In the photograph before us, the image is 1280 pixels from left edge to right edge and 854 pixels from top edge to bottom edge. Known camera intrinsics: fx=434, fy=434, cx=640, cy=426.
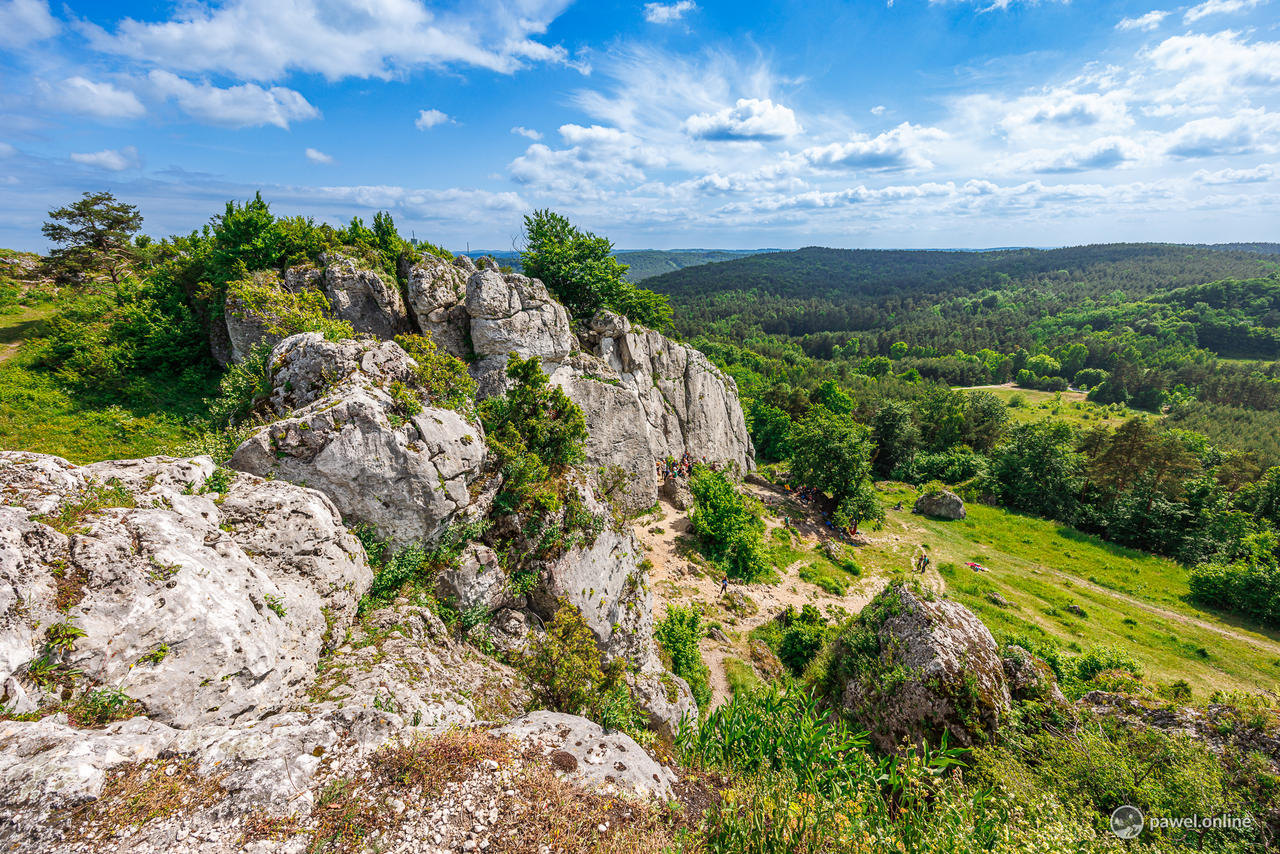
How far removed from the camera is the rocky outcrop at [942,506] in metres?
41.5

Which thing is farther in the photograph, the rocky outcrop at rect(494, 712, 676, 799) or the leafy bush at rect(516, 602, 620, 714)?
the leafy bush at rect(516, 602, 620, 714)

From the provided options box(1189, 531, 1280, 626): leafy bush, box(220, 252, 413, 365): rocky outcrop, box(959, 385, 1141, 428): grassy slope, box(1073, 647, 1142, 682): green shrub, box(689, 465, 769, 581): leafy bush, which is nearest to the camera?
box(220, 252, 413, 365): rocky outcrop

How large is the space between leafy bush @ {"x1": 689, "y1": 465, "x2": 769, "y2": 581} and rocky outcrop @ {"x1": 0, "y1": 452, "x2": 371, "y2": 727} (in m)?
21.2

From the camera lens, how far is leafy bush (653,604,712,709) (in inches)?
690

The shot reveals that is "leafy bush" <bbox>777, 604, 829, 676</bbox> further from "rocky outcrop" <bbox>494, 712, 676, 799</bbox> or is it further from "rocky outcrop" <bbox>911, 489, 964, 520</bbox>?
"rocky outcrop" <bbox>911, 489, 964, 520</bbox>

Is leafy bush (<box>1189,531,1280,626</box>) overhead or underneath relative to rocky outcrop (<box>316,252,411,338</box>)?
underneath

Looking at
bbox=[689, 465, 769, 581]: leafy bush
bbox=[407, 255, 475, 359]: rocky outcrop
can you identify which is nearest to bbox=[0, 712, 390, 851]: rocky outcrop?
bbox=[407, 255, 475, 359]: rocky outcrop

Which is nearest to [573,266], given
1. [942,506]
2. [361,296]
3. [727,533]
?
[361,296]

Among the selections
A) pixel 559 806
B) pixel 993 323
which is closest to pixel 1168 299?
pixel 993 323

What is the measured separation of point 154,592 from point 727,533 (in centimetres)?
2429

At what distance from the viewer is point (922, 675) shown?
43.0ft

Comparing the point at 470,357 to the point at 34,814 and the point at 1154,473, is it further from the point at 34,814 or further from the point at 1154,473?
the point at 1154,473

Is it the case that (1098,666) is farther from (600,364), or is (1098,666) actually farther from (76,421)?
(76,421)

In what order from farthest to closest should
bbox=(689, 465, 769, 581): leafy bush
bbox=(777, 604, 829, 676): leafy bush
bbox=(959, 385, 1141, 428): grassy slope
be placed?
bbox=(959, 385, 1141, 428): grassy slope, bbox=(689, 465, 769, 581): leafy bush, bbox=(777, 604, 829, 676): leafy bush
